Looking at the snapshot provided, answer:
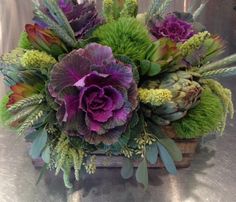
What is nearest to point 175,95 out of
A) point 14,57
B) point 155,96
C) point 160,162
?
point 155,96

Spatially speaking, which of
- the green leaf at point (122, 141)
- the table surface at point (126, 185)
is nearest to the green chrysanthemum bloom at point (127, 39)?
the green leaf at point (122, 141)

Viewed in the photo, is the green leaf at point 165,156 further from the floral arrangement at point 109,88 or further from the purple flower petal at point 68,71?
the purple flower petal at point 68,71

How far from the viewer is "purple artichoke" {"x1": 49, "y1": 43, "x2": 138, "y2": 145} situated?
0.54m

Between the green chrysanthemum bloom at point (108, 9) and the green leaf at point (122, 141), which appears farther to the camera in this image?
the green chrysanthemum bloom at point (108, 9)

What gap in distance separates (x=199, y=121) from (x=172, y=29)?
157mm

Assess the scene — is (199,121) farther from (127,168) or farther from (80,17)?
(80,17)

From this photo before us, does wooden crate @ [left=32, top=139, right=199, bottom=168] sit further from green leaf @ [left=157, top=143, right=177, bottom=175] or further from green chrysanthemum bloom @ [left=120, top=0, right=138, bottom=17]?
green chrysanthemum bloom @ [left=120, top=0, right=138, bottom=17]

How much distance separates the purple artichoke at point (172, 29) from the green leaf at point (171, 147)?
6.4 inches

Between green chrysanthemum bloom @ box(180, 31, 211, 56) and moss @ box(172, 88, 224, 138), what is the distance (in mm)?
78

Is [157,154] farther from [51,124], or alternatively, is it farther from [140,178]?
[51,124]

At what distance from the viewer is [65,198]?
64cm

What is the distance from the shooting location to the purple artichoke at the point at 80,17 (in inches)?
25.0

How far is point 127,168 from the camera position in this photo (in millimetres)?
622

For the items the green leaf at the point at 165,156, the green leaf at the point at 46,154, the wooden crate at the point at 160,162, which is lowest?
the wooden crate at the point at 160,162
